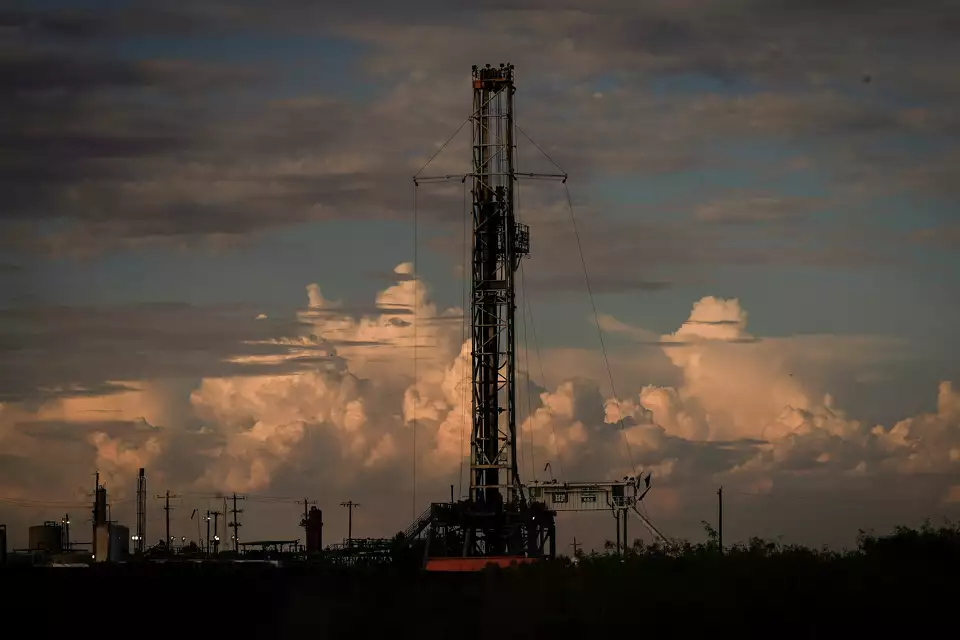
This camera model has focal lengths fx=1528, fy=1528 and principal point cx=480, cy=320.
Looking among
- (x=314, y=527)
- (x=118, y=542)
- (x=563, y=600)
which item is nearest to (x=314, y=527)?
(x=314, y=527)

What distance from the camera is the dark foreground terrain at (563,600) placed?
55.8 meters

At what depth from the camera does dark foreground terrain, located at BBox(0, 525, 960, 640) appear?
55.8m

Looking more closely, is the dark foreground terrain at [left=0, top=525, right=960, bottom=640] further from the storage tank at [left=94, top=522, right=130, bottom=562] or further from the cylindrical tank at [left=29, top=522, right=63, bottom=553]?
the cylindrical tank at [left=29, top=522, right=63, bottom=553]

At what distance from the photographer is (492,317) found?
9306 centimetres

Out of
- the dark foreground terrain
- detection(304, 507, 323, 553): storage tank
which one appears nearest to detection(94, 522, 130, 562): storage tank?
detection(304, 507, 323, 553): storage tank

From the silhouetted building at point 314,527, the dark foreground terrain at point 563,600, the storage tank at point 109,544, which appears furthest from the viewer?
→ the silhouetted building at point 314,527

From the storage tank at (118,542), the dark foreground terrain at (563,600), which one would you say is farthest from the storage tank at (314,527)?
the dark foreground terrain at (563,600)

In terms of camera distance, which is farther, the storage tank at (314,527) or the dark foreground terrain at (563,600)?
the storage tank at (314,527)

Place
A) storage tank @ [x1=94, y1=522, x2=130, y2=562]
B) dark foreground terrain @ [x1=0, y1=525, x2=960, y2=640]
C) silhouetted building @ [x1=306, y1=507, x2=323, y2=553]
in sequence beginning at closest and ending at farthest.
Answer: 1. dark foreground terrain @ [x1=0, y1=525, x2=960, y2=640]
2. storage tank @ [x1=94, y1=522, x2=130, y2=562]
3. silhouetted building @ [x1=306, y1=507, x2=323, y2=553]

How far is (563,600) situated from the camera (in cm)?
6153

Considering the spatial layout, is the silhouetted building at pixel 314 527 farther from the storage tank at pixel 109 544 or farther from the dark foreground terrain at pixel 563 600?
the dark foreground terrain at pixel 563 600

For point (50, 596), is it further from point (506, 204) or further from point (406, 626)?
point (506, 204)

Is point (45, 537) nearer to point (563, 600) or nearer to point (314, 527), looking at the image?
point (314, 527)

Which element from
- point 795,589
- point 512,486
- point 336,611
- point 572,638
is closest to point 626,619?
point 572,638
